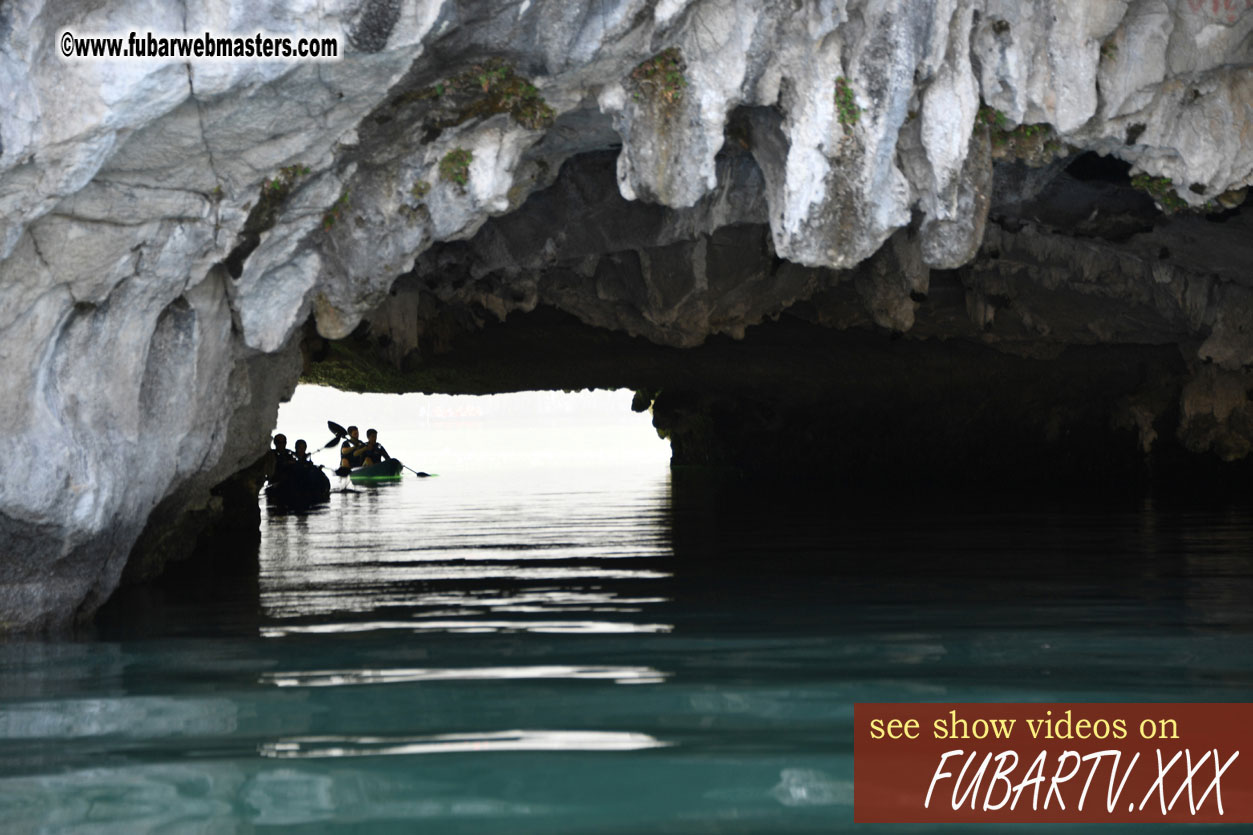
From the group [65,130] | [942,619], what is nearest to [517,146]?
[65,130]

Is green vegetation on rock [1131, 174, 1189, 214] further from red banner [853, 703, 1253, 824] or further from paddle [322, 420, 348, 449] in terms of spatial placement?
paddle [322, 420, 348, 449]

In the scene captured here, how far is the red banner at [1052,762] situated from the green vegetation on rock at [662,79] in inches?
158

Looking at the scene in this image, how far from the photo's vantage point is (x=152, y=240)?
274 inches

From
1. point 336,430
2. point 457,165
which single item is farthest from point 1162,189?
point 336,430

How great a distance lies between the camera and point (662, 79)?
7406mm

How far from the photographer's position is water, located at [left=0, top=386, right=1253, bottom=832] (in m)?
4.02

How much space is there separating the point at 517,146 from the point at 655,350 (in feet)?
34.7

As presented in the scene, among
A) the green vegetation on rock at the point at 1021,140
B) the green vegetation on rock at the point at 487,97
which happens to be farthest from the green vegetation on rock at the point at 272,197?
the green vegetation on rock at the point at 1021,140

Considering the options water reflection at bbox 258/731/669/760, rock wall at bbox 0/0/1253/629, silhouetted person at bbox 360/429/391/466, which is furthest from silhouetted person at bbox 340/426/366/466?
water reflection at bbox 258/731/669/760

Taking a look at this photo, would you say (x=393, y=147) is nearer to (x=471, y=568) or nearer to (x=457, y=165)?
(x=457, y=165)

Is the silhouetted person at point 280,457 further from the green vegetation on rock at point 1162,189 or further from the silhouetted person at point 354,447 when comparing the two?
the green vegetation on rock at point 1162,189

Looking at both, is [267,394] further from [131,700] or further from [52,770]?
[52,770]

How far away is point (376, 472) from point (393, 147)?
2239 centimetres

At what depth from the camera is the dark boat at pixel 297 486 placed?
21734 mm
